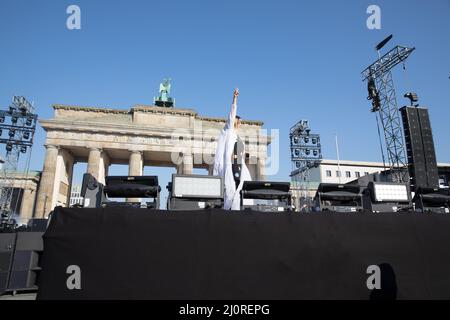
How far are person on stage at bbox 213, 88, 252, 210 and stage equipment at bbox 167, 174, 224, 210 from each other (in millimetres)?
526

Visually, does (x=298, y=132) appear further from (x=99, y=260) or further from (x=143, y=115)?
(x=99, y=260)

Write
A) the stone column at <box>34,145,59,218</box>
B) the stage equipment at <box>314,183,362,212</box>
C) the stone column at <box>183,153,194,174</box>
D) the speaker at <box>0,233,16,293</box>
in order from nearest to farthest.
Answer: the stage equipment at <box>314,183,362,212</box>
the speaker at <box>0,233,16,293</box>
the stone column at <box>34,145,59,218</box>
the stone column at <box>183,153,194,174</box>

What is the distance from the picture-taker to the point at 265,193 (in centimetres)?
490

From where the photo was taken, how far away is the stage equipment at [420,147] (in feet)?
57.6

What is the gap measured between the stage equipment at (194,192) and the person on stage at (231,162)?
0.53 m

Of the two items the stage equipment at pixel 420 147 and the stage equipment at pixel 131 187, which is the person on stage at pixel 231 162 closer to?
the stage equipment at pixel 131 187

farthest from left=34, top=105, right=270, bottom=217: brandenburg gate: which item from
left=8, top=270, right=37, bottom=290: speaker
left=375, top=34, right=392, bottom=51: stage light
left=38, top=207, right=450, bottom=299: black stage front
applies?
left=38, top=207, right=450, bottom=299: black stage front

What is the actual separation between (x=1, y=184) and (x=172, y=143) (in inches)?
901

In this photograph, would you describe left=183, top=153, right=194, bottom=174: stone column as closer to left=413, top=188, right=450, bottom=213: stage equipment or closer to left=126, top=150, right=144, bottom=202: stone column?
left=126, top=150, right=144, bottom=202: stone column

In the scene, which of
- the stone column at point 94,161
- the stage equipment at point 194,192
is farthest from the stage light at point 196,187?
the stone column at point 94,161

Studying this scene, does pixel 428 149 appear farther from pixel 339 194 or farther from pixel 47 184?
pixel 47 184

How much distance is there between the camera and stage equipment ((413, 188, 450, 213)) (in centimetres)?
538
